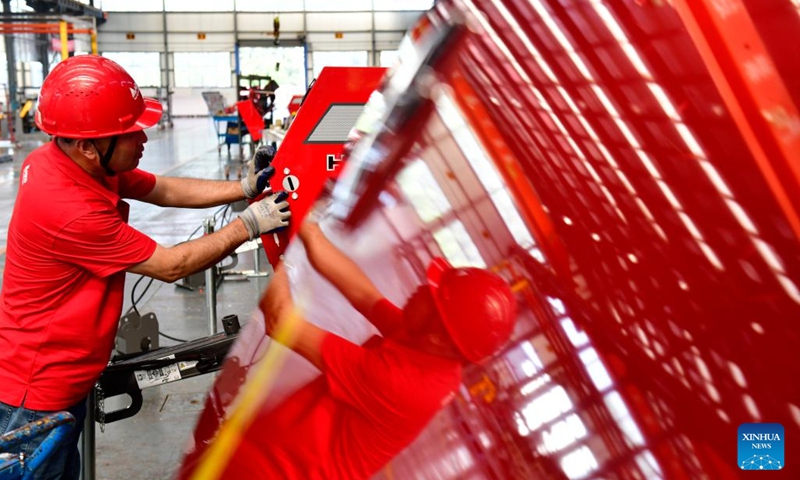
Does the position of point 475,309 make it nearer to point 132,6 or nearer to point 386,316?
point 386,316

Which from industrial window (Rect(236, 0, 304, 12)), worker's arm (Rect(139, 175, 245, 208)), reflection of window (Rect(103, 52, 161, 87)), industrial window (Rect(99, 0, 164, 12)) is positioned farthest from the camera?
reflection of window (Rect(103, 52, 161, 87))

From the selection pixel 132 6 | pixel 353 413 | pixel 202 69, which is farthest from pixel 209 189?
pixel 132 6

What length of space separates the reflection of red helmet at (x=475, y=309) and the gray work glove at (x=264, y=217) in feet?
4.88

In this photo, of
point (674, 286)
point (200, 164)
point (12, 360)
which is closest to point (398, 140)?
point (674, 286)

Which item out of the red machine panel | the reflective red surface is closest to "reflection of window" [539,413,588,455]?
the reflective red surface

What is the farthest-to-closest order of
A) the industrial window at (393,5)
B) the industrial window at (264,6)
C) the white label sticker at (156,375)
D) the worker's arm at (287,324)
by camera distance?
the industrial window at (264,6)
the industrial window at (393,5)
the white label sticker at (156,375)
the worker's arm at (287,324)

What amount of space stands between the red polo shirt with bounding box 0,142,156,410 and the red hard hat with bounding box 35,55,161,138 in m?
0.10

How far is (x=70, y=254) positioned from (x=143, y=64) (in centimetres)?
3460

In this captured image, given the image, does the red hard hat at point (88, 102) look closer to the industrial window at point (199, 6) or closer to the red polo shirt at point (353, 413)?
the red polo shirt at point (353, 413)

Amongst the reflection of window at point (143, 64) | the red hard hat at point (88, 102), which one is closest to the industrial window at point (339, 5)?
the reflection of window at point (143, 64)

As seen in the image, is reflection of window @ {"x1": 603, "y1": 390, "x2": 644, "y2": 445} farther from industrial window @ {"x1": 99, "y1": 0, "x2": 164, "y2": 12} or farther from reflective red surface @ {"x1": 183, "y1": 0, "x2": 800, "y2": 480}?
industrial window @ {"x1": 99, "y1": 0, "x2": 164, "y2": 12}

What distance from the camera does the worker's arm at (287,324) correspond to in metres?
1.06

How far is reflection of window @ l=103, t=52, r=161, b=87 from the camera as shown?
33.9 m

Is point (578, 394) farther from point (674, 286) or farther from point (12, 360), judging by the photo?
point (12, 360)
